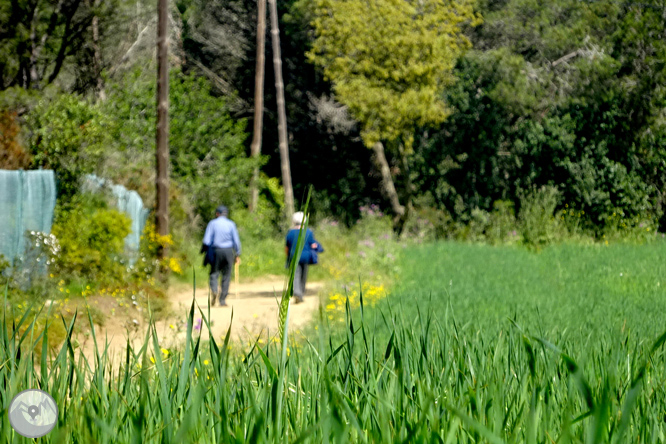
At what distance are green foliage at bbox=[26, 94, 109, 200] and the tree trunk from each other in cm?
1164

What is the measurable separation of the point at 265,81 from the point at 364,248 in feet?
48.9

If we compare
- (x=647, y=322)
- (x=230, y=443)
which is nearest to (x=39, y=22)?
(x=647, y=322)

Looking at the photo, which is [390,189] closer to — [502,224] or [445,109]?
[445,109]

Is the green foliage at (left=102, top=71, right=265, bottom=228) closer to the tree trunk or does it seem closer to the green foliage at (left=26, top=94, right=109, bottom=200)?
the tree trunk

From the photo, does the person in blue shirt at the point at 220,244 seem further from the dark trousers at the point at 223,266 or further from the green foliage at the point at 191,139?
the green foliage at the point at 191,139

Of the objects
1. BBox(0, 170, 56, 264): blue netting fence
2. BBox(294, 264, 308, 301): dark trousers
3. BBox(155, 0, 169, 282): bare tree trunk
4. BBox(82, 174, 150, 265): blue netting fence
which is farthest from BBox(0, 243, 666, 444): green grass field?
BBox(155, 0, 169, 282): bare tree trunk

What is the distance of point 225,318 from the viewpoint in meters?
10.8

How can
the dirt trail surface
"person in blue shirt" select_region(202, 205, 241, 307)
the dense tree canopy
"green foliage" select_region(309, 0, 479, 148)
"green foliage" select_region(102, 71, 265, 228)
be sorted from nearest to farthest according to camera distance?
the dirt trail surface → "person in blue shirt" select_region(202, 205, 241, 307) → the dense tree canopy → "green foliage" select_region(309, 0, 479, 148) → "green foliage" select_region(102, 71, 265, 228)

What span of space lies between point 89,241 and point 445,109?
12626 mm

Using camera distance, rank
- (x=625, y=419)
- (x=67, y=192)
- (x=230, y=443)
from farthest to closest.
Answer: (x=67, y=192) → (x=230, y=443) → (x=625, y=419)

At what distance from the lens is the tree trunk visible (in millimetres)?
23750

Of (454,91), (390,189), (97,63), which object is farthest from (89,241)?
(97,63)

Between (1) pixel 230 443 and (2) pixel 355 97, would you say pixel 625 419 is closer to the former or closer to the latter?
(1) pixel 230 443

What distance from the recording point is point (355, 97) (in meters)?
20.8
